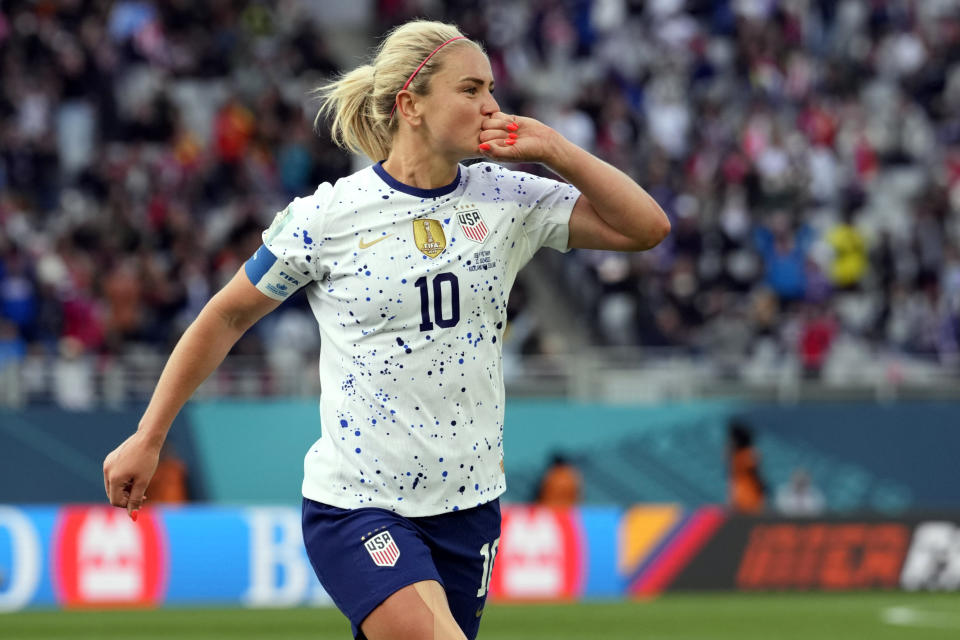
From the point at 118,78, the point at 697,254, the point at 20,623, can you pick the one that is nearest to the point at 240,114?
the point at 118,78

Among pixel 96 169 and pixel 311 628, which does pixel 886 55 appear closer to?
pixel 96 169

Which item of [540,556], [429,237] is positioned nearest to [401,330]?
[429,237]

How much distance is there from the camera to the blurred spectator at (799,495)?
17156mm

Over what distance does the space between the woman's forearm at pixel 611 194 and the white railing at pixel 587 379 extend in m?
11.6

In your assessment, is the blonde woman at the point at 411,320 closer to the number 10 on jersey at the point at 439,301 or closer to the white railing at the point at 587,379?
the number 10 on jersey at the point at 439,301

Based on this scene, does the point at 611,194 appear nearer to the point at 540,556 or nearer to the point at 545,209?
the point at 545,209

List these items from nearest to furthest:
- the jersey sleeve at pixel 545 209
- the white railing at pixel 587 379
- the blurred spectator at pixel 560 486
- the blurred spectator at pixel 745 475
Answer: the jersey sleeve at pixel 545 209 → the white railing at pixel 587 379 → the blurred spectator at pixel 745 475 → the blurred spectator at pixel 560 486

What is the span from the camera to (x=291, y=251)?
15.4 ft

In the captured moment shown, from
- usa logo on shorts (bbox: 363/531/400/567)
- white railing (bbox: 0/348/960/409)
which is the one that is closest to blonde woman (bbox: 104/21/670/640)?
usa logo on shorts (bbox: 363/531/400/567)

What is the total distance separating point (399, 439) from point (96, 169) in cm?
1409

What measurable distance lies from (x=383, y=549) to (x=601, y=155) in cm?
1678

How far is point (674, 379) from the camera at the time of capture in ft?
56.6

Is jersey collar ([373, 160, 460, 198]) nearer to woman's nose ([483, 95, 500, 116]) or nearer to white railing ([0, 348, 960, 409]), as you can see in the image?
woman's nose ([483, 95, 500, 116])

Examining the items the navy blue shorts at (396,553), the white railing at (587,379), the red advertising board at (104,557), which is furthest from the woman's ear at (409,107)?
the white railing at (587,379)
